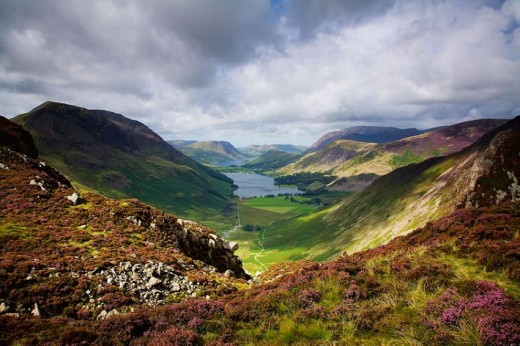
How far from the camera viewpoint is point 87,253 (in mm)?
25688

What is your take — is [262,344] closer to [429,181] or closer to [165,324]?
[165,324]

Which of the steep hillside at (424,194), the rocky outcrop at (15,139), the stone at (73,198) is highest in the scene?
the rocky outcrop at (15,139)

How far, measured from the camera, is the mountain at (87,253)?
19.8 metres

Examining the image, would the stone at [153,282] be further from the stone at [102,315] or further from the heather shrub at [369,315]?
the heather shrub at [369,315]

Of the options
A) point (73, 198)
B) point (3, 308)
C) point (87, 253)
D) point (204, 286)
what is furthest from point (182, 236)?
point (3, 308)

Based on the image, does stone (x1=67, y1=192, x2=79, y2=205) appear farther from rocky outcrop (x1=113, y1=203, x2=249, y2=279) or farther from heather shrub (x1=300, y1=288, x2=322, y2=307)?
heather shrub (x1=300, y1=288, x2=322, y2=307)

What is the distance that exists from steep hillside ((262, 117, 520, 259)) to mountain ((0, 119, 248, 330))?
46061 millimetres

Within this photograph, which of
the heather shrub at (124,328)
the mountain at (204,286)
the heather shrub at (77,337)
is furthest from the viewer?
the heather shrub at (124,328)

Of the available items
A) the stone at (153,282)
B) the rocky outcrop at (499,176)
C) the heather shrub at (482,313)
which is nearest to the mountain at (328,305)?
the heather shrub at (482,313)

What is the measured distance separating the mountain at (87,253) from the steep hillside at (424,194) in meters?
46.1

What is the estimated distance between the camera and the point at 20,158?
130 ft

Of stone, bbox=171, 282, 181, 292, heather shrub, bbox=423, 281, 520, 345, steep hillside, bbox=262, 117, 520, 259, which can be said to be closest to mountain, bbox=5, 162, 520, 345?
heather shrub, bbox=423, 281, 520, 345

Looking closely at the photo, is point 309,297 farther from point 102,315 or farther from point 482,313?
point 102,315

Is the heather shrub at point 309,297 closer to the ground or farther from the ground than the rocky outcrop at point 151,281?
farther from the ground
